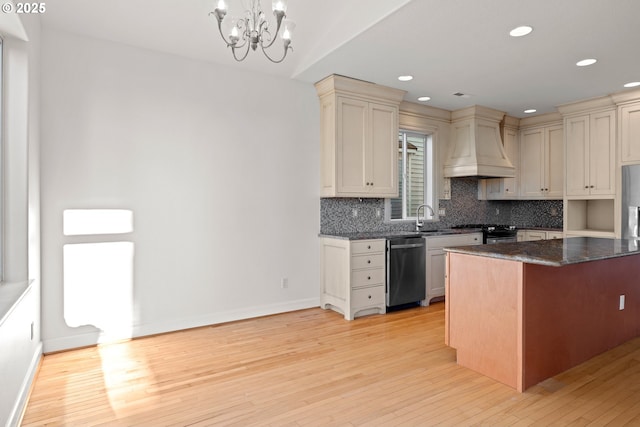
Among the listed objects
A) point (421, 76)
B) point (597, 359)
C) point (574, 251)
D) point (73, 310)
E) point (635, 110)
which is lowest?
point (597, 359)

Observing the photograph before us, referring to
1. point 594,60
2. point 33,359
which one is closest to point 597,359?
point 594,60

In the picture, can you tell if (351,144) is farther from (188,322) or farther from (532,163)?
(532,163)

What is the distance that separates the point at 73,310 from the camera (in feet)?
10.5

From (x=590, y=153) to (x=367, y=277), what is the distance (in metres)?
3.44

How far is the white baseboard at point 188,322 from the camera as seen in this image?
3145mm

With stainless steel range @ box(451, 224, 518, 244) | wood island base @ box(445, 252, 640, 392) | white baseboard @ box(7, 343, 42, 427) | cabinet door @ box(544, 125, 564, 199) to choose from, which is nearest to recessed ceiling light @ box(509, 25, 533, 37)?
wood island base @ box(445, 252, 640, 392)

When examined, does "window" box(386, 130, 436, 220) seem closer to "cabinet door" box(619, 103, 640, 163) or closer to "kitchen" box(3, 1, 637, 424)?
"kitchen" box(3, 1, 637, 424)

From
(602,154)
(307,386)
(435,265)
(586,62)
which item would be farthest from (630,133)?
(307,386)

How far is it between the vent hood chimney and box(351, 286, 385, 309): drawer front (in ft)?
7.34

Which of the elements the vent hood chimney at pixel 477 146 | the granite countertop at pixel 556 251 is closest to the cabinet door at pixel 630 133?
the vent hood chimney at pixel 477 146

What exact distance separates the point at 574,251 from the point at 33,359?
12.7ft

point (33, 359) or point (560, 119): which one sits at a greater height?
point (560, 119)

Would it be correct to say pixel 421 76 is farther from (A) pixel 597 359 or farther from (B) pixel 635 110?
(A) pixel 597 359

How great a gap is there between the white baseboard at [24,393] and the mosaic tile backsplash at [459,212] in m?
2.87
